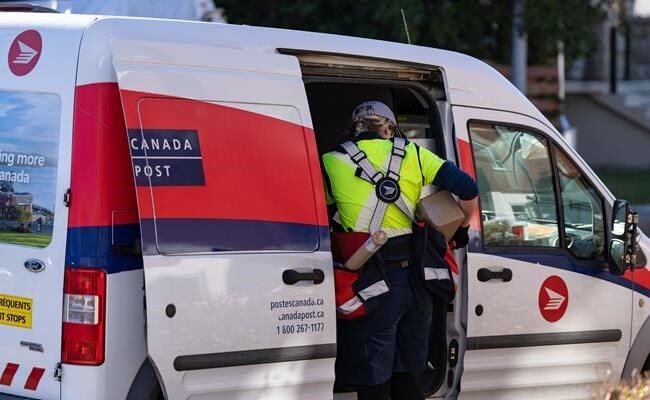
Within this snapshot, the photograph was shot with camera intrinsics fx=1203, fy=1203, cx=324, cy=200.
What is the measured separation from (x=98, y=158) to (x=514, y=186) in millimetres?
2323

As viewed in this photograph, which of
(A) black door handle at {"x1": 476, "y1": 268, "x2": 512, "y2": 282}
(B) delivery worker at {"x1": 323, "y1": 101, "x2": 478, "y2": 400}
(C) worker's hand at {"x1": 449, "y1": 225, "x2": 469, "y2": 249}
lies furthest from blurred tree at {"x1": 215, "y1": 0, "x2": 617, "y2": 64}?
(B) delivery worker at {"x1": 323, "y1": 101, "x2": 478, "y2": 400}

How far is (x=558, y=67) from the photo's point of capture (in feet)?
62.5

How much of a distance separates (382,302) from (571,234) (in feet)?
4.39

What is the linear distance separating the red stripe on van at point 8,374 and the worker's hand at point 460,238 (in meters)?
2.02

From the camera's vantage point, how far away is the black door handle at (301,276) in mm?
4855

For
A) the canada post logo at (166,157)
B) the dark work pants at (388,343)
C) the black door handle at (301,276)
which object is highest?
the canada post logo at (166,157)

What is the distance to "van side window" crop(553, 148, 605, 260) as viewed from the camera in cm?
607

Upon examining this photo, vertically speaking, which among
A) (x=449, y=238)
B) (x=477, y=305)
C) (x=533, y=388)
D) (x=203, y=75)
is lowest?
→ (x=533, y=388)

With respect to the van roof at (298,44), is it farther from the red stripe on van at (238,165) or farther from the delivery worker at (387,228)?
the delivery worker at (387,228)

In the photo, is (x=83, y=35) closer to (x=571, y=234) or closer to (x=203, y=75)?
(x=203, y=75)

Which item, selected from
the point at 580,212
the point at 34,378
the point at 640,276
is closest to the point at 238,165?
the point at 34,378

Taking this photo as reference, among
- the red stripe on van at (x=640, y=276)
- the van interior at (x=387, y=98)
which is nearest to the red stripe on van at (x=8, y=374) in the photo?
the van interior at (x=387, y=98)

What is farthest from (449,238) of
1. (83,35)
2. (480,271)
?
(83,35)

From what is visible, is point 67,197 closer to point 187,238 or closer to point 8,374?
point 187,238
